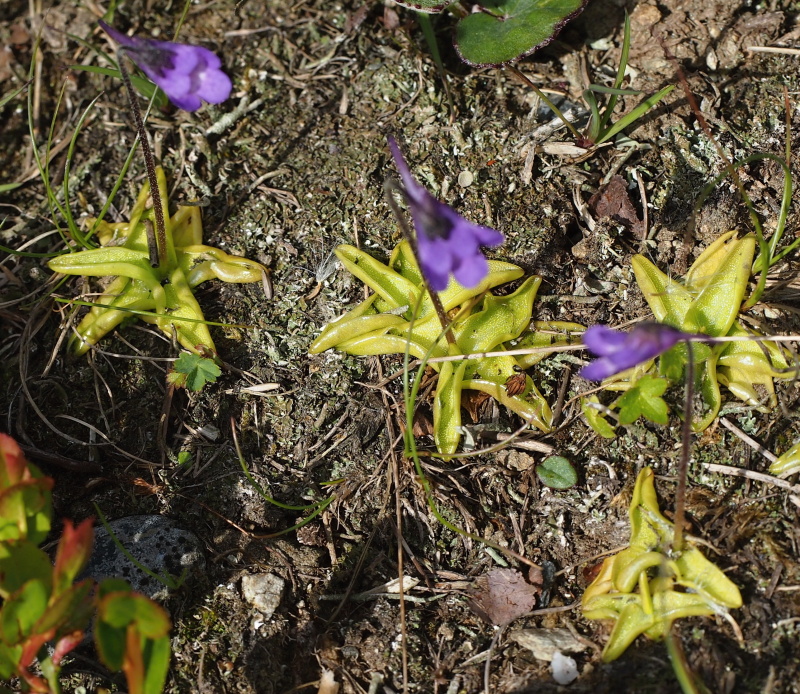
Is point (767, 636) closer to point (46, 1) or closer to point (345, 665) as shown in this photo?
point (345, 665)

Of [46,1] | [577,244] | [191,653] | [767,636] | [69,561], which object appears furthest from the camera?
[46,1]

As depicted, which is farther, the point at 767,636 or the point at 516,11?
the point at 516,11

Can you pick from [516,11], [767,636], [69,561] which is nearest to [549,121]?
[516,11]

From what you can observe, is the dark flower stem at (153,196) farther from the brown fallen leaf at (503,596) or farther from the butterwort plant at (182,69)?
the brown fallen leaf at (503,596)

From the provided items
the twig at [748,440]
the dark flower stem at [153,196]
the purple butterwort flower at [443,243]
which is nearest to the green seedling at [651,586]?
the twig at [748,440]

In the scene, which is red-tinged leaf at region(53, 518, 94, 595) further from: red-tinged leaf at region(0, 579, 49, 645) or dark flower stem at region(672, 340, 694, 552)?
dark flower stem at region(672, 340, 694, 552)

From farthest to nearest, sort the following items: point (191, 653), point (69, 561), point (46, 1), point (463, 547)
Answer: point (46, 1), point (463, 547), point (191, 653), point (69, 561)

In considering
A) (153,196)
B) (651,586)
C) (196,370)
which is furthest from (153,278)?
(651,586)
